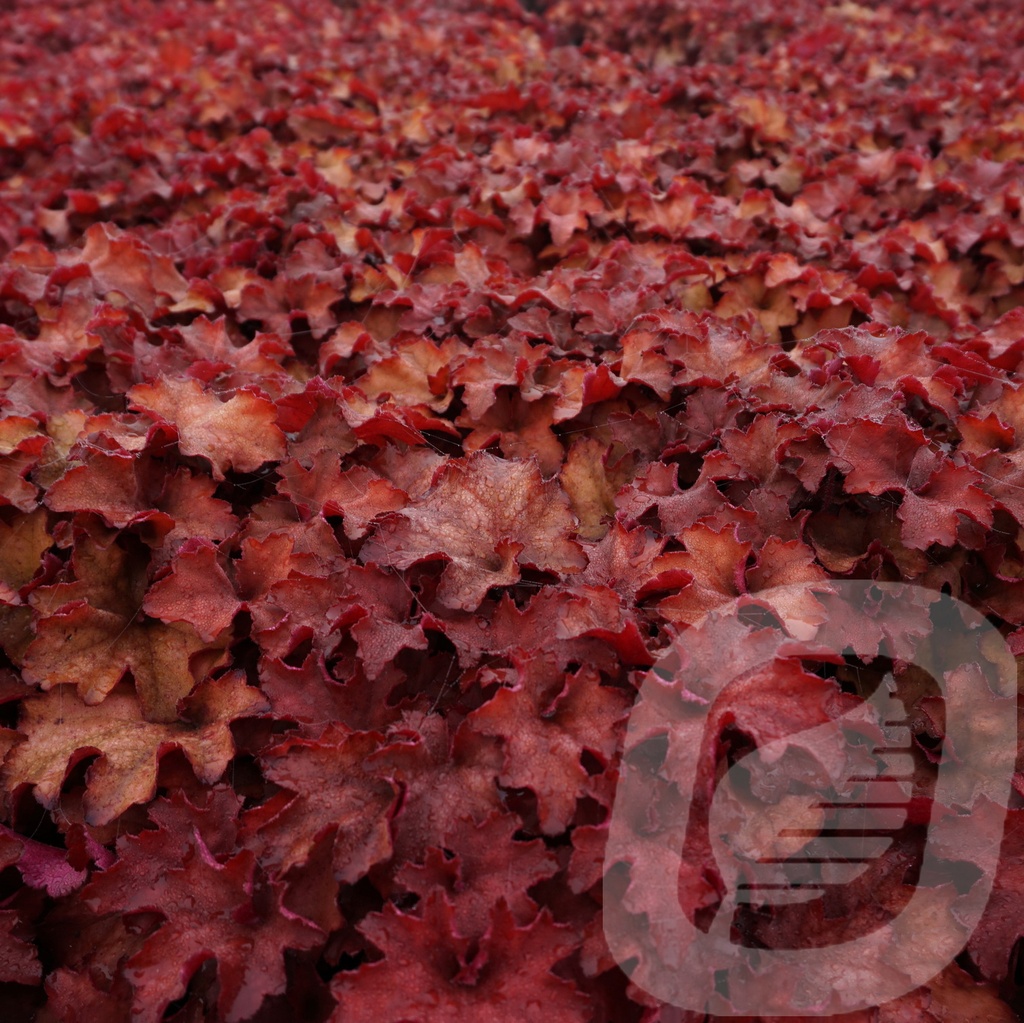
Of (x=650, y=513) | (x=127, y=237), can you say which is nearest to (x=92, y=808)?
(x=650, y=513)

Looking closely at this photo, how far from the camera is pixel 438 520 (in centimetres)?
149

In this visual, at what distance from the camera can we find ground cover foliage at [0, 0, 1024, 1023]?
117cm

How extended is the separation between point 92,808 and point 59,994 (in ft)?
0.83

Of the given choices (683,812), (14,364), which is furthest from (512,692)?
(14,364)

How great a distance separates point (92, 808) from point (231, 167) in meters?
2.41

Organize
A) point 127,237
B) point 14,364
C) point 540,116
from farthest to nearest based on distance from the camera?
point 540,116
point 127,237
point 14,364

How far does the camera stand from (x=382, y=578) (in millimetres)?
1426

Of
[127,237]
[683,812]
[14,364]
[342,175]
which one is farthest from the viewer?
[342,175]

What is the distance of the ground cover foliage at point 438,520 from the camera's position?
1.17 meters

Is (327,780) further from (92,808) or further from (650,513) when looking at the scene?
(650,513)

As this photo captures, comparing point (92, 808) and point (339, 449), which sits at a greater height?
point (339, 449)

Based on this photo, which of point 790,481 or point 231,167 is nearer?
point 790,481

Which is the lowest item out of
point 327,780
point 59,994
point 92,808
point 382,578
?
point 59,994

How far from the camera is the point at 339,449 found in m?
1.74
